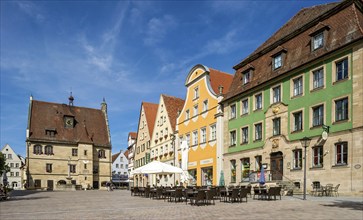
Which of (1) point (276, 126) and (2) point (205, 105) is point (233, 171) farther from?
(2) point (205, 105)

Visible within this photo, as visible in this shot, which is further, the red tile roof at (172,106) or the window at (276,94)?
the red tile roof at (172,106)

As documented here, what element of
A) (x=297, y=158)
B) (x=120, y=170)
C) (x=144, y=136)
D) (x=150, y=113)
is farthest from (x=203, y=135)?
(x=120, y=170)

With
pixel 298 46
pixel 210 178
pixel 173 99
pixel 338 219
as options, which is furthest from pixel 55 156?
pixel 338 219

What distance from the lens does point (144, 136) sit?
54750 millimetres

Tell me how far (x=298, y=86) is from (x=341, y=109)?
4.13 meters

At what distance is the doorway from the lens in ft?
79.7

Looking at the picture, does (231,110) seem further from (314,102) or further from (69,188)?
(69,188)

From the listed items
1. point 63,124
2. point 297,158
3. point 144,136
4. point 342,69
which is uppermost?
point 342,69

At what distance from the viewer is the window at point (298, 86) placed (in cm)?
2352

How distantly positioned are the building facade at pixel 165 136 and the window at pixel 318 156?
71.3 ft

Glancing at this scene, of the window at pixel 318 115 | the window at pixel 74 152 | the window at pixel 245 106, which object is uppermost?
the window at pixel 245 106

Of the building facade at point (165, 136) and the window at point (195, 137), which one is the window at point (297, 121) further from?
the building facade at point (165, 136)

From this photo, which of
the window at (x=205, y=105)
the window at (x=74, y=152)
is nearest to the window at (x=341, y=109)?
the window at (x=205, y=105)

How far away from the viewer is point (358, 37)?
18.9 meters
